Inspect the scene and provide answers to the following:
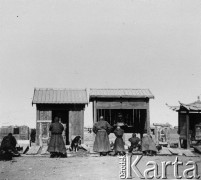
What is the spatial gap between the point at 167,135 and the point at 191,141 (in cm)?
468

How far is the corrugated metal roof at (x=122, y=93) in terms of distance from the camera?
2253 cm

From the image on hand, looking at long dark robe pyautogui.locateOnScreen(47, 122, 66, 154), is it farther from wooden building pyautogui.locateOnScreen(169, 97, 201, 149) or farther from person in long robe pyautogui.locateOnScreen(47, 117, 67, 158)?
wooden building pyautogui.locateOnScreen(169, 97, 201, 149)

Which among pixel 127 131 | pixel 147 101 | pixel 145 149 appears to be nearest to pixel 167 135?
pixel 127 131

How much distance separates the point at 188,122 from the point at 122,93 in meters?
4.49

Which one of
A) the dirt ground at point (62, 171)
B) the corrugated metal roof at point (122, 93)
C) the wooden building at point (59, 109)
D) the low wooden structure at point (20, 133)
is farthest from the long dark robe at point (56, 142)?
the low wooden structure at point (20, 133)

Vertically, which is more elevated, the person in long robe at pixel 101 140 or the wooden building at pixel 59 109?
the wooden building at pixel 59 109

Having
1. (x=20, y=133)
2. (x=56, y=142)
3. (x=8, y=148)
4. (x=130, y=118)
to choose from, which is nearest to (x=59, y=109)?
(x=130, y=118)

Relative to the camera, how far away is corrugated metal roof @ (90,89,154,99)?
2253 cm

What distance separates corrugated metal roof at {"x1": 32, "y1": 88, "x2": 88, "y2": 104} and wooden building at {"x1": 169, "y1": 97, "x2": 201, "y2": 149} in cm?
606

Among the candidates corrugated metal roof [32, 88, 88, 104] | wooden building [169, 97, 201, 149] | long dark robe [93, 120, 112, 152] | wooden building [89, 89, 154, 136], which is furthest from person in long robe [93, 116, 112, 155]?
wooden building [169, 97, 201, 149]

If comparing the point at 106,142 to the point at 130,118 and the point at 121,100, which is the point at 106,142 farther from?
the point at 130,118

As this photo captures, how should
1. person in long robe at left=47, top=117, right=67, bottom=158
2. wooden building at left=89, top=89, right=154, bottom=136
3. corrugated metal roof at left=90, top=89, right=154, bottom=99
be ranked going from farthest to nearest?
corrugated metal roof at left=90, top=89, right=154, bottom=99, wooden building at left=89, top=89, right=154, bottom=136, person in long robe at left=47, top=117, right=67, bottom=158

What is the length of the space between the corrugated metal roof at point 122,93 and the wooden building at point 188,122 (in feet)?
6.97

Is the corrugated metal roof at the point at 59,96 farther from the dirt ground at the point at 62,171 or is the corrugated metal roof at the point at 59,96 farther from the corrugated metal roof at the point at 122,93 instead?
the dirt ground at the point at 62,171
